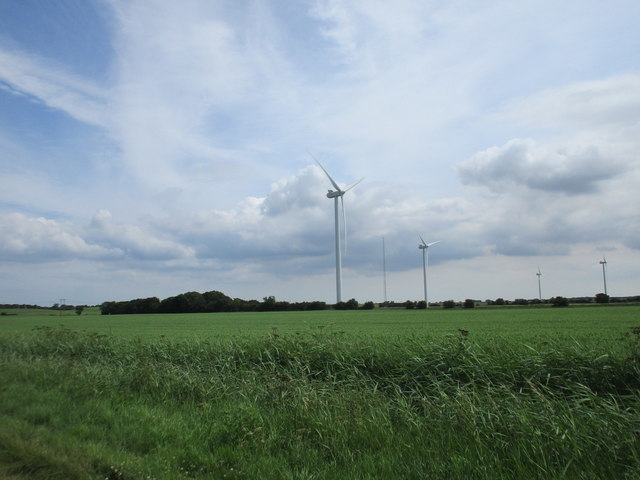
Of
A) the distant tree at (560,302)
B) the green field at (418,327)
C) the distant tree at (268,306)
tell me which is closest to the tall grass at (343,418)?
the green field at (418,327)

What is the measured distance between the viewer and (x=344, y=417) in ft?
24.1

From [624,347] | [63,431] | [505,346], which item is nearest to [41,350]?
[63,431]

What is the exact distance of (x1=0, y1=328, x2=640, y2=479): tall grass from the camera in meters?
5.55

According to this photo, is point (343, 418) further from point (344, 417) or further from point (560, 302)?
point (560, 302)

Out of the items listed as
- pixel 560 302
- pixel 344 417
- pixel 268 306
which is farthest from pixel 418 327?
pixel 268 306

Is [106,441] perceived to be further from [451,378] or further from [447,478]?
[451,378]

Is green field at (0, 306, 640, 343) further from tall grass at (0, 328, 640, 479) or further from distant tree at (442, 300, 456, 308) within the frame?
distant tree at (442, 300, 456, 308)

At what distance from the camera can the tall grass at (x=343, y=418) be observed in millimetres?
5555

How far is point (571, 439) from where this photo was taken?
5586 millimetres

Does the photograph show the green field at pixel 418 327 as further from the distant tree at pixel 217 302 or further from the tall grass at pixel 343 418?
the distant tree at pixel 217 302

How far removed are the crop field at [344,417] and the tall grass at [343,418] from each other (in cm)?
3

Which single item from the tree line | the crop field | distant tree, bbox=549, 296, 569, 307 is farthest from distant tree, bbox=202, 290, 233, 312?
the crop field

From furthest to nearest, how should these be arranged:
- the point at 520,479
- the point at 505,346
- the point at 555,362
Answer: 1. the point at 505,346
2. the point at 555,362
3. the point at 520,479

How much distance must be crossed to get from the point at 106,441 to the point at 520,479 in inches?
219
